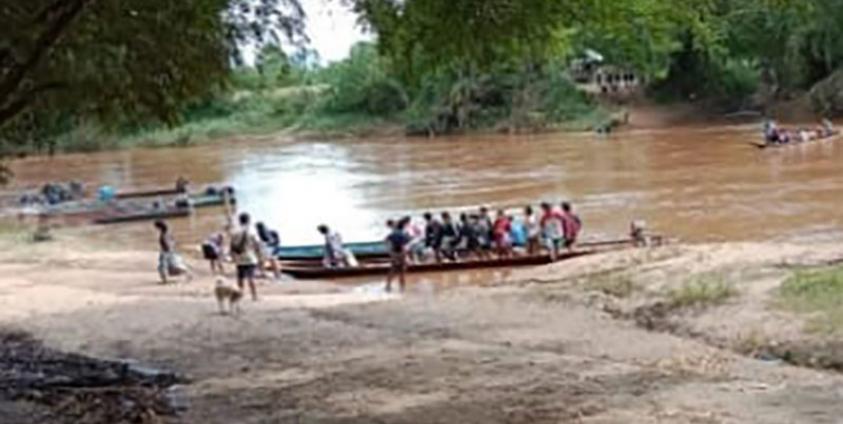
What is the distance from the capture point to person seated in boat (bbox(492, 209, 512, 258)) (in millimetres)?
28328

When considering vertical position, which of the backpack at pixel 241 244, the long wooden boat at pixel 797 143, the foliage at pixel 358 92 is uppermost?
the foliage at pixel 358 92

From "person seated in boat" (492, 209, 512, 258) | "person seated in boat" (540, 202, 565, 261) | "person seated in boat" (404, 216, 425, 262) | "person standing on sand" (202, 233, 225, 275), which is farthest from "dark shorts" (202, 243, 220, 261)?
"person seated in boat" (540, 202, 565, 261)

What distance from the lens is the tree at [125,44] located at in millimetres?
11703

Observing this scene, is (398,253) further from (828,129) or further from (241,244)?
(828,129)

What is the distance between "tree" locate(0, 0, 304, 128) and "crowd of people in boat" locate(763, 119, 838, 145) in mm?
45005

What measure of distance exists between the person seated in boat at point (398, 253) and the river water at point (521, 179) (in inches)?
304

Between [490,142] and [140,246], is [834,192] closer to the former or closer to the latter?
[140,246]

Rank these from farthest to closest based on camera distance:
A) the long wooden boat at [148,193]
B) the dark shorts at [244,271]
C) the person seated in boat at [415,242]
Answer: the long wooden boat at [148,193] → the person seated in boat at [415,242] → the dark shorts at [244,271]

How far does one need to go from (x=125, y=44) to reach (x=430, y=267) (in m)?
15.6

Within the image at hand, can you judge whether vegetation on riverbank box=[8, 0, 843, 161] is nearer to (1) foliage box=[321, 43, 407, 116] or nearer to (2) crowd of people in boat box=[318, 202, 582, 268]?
(2) crowd of people in boat box=[318, 202, 582, 268]

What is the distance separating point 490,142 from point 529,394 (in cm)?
5958

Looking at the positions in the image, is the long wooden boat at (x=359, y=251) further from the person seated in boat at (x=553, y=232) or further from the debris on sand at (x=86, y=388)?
the debris on sand at (x=86, y=388)

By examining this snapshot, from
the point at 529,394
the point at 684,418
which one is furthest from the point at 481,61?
the point at 684,418

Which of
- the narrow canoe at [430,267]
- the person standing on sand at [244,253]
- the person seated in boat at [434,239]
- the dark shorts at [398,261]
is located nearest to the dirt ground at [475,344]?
the person standing on sand at [244,253]
